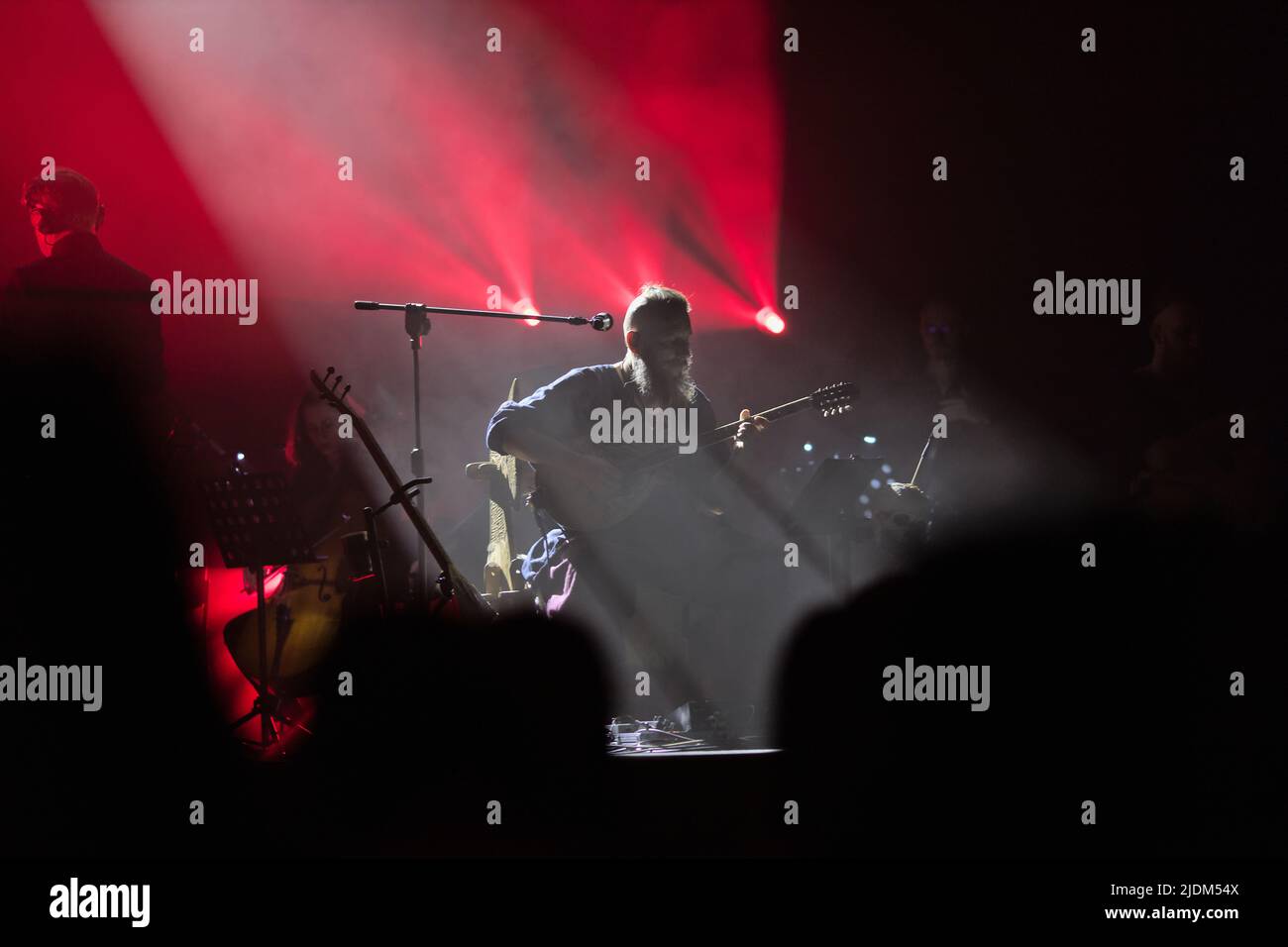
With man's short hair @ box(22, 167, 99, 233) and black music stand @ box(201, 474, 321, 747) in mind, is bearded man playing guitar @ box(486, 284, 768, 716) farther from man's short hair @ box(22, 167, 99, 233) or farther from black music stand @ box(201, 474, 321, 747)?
man's short hair @ box(22, 167, 99, 233)

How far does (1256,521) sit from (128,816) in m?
4.10

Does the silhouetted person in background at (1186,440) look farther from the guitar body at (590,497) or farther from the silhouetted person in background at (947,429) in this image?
the guitar body at (590,497)

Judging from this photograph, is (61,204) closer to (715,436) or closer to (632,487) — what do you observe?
(632,487)

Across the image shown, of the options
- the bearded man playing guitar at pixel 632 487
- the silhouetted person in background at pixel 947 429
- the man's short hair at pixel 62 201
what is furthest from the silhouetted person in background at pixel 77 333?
the silhouetted person in background at pixel 947 429

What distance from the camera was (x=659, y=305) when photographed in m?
4.27

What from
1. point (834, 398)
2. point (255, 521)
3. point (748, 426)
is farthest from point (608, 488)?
point (255, 521)

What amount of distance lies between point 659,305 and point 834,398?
778mm

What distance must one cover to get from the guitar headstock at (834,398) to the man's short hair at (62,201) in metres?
2.87

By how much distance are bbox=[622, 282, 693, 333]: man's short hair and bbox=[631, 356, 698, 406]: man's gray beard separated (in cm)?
17

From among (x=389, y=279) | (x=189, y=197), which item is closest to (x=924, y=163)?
(x=389, y=279)

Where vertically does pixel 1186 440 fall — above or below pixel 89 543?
above

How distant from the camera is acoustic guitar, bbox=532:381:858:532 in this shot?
4.05m

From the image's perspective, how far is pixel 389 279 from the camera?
5.10 m

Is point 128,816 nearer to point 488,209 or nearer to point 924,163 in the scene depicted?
point 488,209
